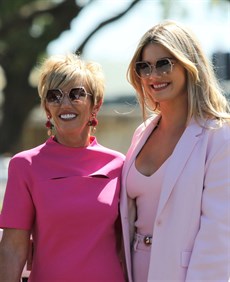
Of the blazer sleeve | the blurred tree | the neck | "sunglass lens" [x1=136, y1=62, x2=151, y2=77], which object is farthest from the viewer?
the blurred tree

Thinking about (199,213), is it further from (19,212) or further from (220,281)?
(19,212)

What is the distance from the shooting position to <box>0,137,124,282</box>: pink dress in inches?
142

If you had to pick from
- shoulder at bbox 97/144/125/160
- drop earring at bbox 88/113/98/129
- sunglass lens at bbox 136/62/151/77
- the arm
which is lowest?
the arm

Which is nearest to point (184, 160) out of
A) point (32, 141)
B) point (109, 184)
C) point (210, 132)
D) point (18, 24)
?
point (210, 132)

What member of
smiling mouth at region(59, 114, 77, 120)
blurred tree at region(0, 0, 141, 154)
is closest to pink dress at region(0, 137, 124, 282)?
smiling mouth at region(59, 114, 77, 120)

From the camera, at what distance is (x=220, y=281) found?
11.4 ft

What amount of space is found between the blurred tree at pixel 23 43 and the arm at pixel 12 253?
1563cm

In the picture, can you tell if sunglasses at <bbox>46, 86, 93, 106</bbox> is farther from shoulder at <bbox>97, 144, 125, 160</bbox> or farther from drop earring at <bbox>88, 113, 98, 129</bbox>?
shoulder at <bbox>97, 144, 125, 160</bbox>

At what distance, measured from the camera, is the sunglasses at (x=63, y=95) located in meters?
3.75

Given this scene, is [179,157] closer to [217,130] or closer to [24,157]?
[217,130]

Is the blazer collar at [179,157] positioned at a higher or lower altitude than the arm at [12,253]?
higher

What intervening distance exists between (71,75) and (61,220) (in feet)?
2.32

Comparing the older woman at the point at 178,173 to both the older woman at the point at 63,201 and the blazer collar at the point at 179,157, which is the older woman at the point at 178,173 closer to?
the blazer collar at the point at 179,157

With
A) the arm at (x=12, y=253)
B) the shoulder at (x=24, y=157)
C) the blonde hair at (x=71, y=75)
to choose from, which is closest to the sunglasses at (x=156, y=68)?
the blonde hair at (x=71, y=75)
